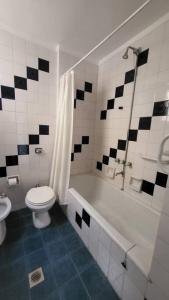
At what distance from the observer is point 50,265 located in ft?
3.93

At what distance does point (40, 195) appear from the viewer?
1.56m

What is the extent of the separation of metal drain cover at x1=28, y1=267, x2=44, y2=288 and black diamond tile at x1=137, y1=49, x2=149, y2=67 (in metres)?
2.16

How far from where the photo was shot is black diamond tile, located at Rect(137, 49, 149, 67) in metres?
1.37

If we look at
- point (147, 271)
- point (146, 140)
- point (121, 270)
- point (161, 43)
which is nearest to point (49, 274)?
point (121, 270)

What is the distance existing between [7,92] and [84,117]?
3.36 ft

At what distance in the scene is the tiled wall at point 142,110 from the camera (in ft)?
4.13

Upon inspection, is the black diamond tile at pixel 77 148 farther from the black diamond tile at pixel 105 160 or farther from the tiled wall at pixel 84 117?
the black diamond tile at pixel 105 160

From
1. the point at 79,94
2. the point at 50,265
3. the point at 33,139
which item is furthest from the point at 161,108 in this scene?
the point at 50,265

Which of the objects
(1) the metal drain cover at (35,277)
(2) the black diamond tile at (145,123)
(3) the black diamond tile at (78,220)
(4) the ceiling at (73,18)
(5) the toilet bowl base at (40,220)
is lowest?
(1) the metal drain cover at (35,277)

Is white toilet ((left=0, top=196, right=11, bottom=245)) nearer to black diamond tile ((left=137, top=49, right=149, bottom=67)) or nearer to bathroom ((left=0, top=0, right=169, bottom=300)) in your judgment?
bathroom ((left=0, top=0, right=169, bottom=300))

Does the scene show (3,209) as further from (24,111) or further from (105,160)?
(105,160)

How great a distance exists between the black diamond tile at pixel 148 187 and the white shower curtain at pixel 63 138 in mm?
865

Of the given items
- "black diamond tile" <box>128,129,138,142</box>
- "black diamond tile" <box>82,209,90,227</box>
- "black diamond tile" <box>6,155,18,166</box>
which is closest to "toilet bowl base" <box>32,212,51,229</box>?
"black diamond tile" <box>82,209,90,227</box>

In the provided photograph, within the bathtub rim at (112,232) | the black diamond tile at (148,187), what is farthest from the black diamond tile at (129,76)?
the bathtub rim at (112,232)
